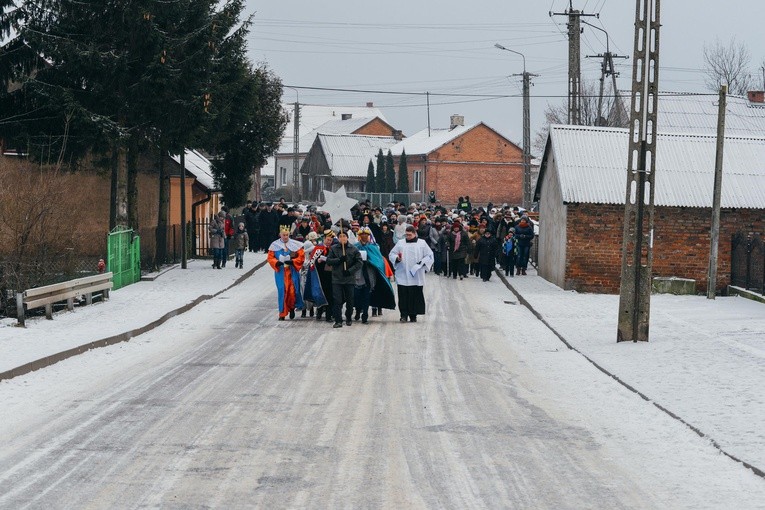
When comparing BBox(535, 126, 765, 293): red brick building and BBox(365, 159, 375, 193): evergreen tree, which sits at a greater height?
BBox(365, 159, 375, 193): evergreen tree

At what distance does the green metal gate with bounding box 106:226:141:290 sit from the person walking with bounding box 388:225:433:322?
7.25 m

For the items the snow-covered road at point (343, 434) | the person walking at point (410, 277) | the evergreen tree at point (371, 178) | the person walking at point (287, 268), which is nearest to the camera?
the snow-covered road at point (343, 434)

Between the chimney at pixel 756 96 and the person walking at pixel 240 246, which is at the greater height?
the chimney at pixel 756 96

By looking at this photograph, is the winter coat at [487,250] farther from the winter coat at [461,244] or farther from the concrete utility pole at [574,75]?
the concrete utility pole at [574,75]

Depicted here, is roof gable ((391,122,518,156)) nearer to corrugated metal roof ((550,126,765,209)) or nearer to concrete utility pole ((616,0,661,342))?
corrugated metal roof ((550,126,765,209))

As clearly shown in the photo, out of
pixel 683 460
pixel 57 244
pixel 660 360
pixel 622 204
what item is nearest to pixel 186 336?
pixel 57 244

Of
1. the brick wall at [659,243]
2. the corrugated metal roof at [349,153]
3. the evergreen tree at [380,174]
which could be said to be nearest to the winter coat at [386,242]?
the brick wall at [659,243]

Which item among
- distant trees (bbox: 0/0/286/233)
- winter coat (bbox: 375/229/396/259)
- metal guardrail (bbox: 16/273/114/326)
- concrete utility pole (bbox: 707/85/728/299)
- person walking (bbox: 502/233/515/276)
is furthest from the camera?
person walking (bbox: 502/233/515/276)

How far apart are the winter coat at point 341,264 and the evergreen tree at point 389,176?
7135 cm

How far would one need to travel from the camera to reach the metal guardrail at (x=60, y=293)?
18.3 metres

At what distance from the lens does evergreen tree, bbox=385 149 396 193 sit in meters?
91.2

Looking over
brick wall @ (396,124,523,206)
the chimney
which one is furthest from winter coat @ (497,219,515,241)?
brick wall @ (396,124,523,206)

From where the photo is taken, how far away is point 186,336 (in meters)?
18.1

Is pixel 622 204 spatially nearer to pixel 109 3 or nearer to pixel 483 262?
pixel 483 262
